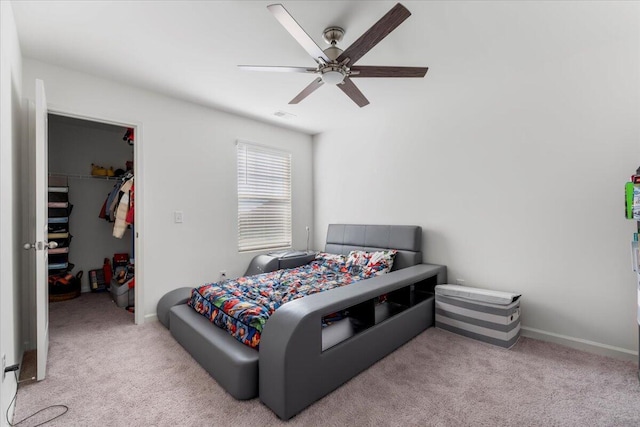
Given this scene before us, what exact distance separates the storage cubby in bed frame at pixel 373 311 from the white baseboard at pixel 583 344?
0.91 meters

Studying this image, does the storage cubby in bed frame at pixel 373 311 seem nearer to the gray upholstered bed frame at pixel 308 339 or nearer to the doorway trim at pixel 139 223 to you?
the gray upholstered bed frame at pixel 308 339

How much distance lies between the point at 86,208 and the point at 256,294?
3.78 metres

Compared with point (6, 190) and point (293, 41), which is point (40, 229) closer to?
point (6, 190)

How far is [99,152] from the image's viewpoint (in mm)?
4598

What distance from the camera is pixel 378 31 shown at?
1688mm

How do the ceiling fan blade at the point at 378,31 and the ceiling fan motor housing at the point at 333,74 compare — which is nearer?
the ceiling fan blade at the point at 378,31

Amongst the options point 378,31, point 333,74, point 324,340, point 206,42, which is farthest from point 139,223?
point 378,31

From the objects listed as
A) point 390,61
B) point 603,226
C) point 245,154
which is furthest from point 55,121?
point 603,226

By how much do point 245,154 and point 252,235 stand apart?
115 cm

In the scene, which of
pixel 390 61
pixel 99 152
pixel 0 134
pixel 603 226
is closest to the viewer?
pixel 0 134

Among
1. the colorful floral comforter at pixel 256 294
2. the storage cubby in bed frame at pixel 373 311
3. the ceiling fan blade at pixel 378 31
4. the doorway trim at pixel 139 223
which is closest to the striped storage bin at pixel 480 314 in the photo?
the storage cubby in bed frame at pixel 373 311

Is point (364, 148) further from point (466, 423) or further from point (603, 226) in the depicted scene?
point (466, 423)

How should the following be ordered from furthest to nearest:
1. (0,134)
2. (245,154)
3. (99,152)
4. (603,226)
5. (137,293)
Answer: (99,152) → (245,154) → (137,293) → (603,226) → (0,134)

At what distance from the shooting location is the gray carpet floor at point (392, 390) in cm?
164
